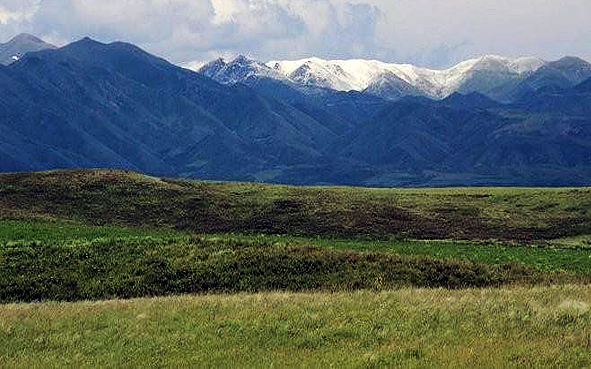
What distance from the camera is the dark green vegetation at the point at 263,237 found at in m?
37.2

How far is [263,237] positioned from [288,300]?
4152cm

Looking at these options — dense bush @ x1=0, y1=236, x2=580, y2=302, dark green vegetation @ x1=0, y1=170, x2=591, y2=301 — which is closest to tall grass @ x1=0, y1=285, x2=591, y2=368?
dense bush @ x1=0, y1=236, x2=580, y2=302

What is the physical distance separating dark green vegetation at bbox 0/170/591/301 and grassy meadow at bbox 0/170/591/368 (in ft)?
0.58

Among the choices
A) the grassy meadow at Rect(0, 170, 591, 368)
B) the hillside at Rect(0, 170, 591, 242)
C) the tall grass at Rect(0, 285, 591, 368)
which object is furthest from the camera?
the hillside at Rect(0, 170, 591, 242)

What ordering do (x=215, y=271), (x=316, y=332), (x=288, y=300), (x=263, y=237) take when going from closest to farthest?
(x=316, y=332) → (x=288, y=300) → (x=215, y=271) → (x=263, y=237)

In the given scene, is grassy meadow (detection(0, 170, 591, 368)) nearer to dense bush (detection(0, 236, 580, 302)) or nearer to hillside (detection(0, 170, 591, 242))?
dense bush (detection(0, 236, 580, 302))

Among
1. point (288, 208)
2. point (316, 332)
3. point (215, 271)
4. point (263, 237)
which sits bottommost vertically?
point (288, 208)

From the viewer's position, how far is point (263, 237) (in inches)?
2662

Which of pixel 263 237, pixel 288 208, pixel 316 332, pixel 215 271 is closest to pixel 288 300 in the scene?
pixel 316 332

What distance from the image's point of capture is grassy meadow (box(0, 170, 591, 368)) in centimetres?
1895

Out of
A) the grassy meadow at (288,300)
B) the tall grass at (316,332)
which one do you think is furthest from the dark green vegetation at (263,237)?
the tall grass at (316,332)

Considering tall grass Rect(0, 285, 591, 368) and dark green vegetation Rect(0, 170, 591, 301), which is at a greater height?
tall grass Rect(0, 285, 591, 368)

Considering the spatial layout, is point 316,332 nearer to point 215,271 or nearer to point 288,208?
point 215,271

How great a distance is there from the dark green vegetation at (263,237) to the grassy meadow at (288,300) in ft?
0.58
